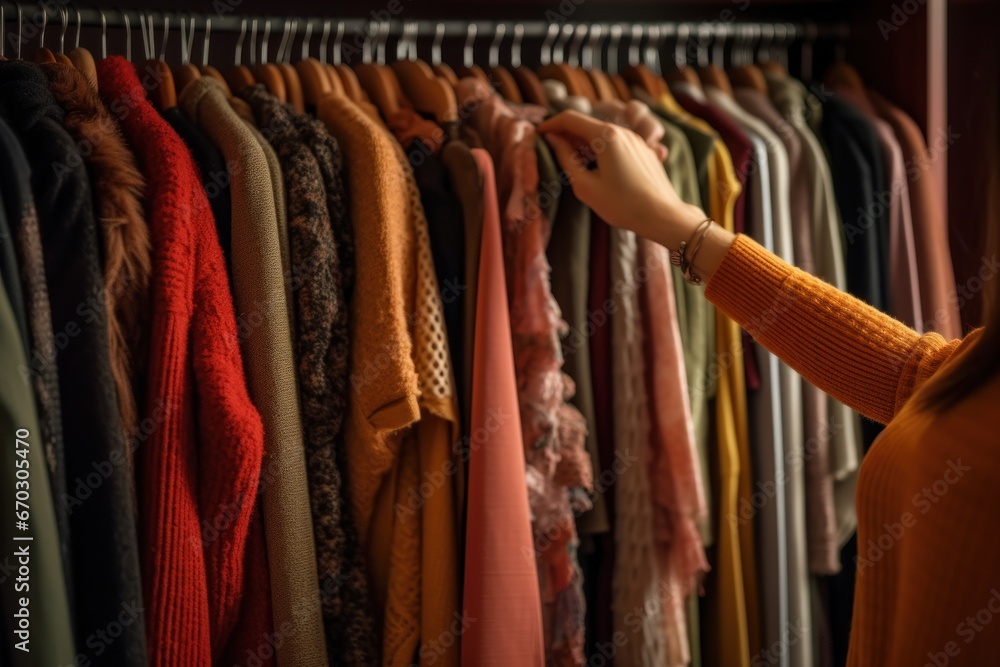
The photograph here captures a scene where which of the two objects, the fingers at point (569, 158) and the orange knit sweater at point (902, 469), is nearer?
the orange knit sweater at point (902, 469)

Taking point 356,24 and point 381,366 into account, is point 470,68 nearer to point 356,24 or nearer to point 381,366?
point 356,24

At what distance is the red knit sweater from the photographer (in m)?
0.87

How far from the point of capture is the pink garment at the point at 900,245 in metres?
1.29

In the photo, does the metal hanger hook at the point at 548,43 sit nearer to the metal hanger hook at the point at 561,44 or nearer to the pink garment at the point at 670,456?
the metal hanger hook at the point at 561,44

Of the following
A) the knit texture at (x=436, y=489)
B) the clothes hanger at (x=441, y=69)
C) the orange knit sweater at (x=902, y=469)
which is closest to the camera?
the orange knit sweater at (x=902, y=469)

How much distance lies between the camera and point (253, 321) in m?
0.97

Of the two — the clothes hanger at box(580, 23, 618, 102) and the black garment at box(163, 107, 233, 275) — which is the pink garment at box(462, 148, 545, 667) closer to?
the black garment at box(163, 107, 233, 275)

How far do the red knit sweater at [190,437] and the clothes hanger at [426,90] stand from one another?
0.37 m

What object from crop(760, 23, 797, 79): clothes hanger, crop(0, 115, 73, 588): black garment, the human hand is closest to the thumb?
the human hand

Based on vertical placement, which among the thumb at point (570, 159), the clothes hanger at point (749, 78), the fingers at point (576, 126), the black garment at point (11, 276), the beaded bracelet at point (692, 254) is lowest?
the beaded bracelet at point (692, 254)

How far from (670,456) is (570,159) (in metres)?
0.39

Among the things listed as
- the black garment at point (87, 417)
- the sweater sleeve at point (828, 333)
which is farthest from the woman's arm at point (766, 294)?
the black garment at point (87, 417)

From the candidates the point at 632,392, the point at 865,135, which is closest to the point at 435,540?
the point at 632,392

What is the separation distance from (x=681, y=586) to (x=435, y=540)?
1.14ft
